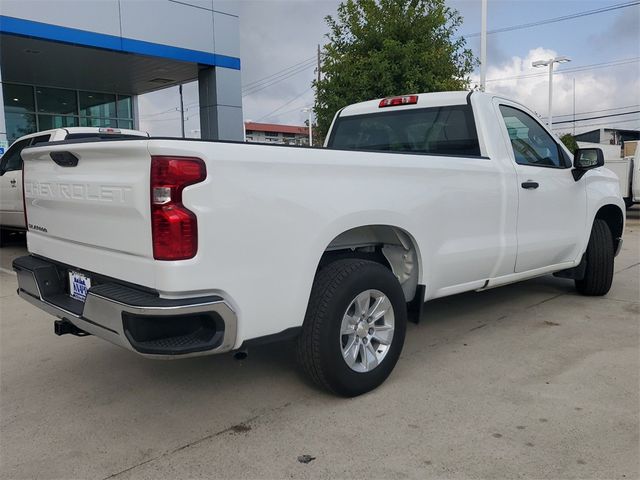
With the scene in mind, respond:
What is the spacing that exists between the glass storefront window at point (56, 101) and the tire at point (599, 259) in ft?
61.1

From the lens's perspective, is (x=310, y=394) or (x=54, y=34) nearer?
(x=310, y=394)

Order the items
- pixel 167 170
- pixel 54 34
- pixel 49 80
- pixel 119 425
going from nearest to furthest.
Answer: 1. pixel 167 170
2. pixel 119 425
3. pixel 54 34
4. pixel 49 80

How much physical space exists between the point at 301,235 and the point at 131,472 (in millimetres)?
1422

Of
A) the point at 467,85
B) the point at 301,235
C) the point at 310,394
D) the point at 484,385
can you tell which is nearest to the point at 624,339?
the point at 484,385

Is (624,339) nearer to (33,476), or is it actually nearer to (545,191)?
(545,191)

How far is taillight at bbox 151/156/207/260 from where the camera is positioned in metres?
2.56

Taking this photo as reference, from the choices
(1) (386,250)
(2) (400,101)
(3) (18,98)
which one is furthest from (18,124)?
(1) (386,250)

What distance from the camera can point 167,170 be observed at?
256cm

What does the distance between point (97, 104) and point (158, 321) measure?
20.2m

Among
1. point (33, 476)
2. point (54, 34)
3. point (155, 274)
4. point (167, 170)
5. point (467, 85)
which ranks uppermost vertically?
point (54, 34)

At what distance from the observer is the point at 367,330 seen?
3488mm

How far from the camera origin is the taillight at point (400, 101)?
4.90 meters

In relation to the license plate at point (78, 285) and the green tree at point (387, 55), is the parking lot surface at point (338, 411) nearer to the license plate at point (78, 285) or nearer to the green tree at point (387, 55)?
the license plate at point (78, 285)

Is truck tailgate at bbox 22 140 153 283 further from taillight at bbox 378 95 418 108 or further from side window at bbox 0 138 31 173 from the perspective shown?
side window at bbox 0 138 31 173
